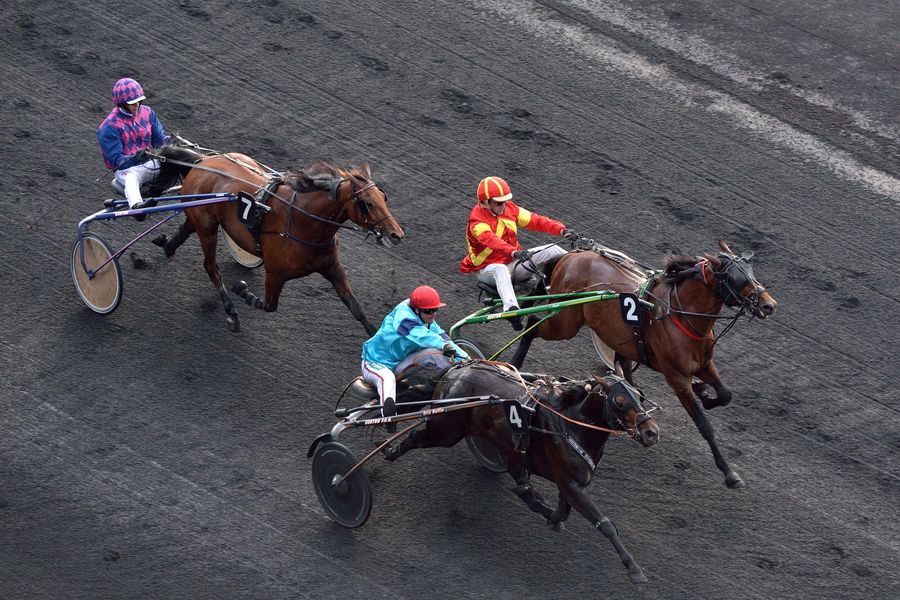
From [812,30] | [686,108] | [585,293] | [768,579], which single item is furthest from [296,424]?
[812,30]

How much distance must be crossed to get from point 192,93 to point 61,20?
7.12 feet

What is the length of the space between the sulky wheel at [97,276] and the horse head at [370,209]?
2236mm

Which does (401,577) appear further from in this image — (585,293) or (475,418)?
(585,293)

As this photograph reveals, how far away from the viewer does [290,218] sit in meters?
9.55

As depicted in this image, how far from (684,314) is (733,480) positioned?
1264 millimetres

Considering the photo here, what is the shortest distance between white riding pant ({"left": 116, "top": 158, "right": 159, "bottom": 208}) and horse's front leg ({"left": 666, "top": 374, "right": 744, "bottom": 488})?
472 centimetres

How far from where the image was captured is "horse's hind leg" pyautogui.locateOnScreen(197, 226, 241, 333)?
10227mm

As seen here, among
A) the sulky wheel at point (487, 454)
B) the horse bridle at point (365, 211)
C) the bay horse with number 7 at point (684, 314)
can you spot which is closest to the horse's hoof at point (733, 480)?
the bay horse with number 7 at point (684, 314)

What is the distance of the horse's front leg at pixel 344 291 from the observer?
966 cm

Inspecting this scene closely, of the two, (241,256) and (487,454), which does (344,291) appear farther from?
(487,454)

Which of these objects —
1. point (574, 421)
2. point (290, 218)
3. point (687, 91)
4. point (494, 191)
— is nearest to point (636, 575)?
point (574, 421)

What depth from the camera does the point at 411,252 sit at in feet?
36.7

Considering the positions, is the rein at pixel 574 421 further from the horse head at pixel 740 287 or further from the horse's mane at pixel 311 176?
the horse's mane at pixel 311 176

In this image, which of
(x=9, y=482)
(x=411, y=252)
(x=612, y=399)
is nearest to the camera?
(x=612, y=399)
